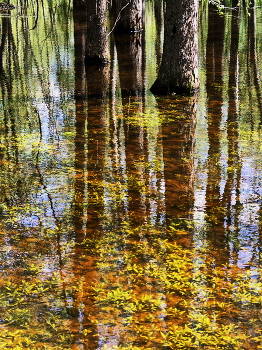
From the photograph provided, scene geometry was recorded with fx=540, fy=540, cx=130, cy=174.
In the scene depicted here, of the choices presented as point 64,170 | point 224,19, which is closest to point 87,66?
point 64,170

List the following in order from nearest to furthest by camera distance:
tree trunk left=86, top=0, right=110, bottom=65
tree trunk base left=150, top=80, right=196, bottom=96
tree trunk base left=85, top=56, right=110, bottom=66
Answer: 1. tree trunk base left=150, top=80, right=196, bottom=96
2. tree trunk left=86, top=0, right=110, bottom=65
3. tree trunk base left=85, top=56, right=110, bottom=66

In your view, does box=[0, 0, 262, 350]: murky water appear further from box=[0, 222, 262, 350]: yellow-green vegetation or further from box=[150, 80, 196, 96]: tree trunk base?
box=[150, 80, 196, 96]: tree trunk base

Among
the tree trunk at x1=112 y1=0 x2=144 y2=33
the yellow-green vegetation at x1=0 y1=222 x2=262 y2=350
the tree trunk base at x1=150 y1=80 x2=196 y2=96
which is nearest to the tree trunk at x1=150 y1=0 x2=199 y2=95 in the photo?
the tree trunk base at x1=150 y1=80 x2=196 y2=96

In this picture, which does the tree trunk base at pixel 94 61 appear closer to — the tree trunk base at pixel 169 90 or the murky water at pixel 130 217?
the murky water at pixel 130 217

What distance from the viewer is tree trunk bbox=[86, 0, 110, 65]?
12.9 meters

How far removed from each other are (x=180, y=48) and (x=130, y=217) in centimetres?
577

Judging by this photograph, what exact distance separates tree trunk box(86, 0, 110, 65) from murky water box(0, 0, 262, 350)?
2228 millimetres

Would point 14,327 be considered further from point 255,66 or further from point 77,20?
point 77,20

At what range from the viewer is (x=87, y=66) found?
1373 centimetres

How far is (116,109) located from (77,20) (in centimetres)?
1640

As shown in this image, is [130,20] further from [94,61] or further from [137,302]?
[137,302]

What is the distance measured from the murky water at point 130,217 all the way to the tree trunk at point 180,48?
0.42m

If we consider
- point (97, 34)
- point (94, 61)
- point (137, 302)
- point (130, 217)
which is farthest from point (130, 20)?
point (137, 302)

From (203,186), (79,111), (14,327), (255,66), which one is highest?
(255,66)
